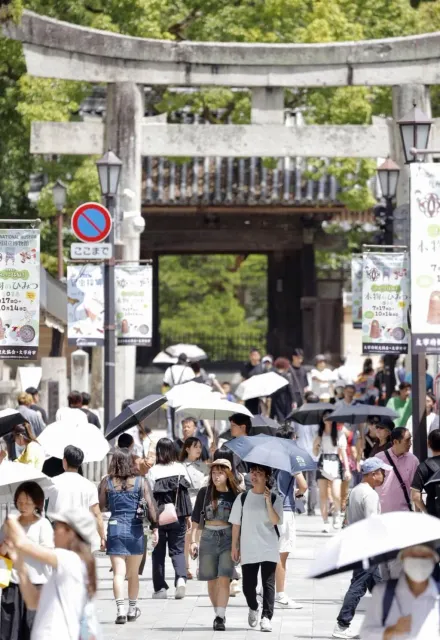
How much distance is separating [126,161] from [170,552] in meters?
13.2

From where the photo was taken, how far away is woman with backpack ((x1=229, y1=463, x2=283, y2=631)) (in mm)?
12859

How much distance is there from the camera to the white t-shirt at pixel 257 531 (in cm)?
1285

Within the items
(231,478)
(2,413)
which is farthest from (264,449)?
(2,413)

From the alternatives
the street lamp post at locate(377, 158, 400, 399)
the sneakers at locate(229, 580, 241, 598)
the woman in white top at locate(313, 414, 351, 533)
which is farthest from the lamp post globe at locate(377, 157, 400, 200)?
the sneakers at locate(229, 580, 241, 598)

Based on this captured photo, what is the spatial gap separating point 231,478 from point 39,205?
19.2m

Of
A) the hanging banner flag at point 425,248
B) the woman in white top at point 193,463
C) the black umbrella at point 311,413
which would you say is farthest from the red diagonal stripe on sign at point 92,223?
the hanging banner flag at point 425,248

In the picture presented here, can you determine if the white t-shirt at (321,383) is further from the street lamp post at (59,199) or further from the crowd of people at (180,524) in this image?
the crowd of people at (180,524)

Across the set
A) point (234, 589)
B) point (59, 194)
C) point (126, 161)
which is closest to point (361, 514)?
point (234, 589)

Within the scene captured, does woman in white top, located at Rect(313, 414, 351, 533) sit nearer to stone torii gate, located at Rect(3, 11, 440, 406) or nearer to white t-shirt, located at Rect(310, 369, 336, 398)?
white t-shirt, located at Rect(310, 369, 336, 398)

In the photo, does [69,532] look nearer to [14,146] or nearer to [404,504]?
[404,504]

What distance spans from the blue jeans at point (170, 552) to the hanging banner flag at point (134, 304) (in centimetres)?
736

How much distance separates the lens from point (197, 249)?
122 feet

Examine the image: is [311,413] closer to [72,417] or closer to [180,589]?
[72,417]

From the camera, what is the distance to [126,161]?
27.1m
